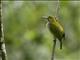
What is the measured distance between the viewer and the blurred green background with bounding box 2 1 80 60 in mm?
6473

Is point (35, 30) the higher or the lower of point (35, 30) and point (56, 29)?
the lower

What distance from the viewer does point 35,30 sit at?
6.75 metres

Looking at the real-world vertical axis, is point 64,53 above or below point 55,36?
below

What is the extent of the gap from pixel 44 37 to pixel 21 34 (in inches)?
18.8

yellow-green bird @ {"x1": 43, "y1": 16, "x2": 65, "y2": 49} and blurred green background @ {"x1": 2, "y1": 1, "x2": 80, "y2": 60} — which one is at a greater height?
yellow-green bird @ {"x1": 43, "y1": 16, "x2": 65, "y2": 49}

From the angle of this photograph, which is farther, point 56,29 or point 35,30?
point 35,30

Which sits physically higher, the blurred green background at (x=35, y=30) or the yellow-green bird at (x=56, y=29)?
the yellow-green bird at (x=56, y=29)

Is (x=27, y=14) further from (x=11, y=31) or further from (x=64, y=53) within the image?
(x=64, y=53)

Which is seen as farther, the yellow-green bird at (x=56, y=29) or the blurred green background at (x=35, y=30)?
the blurred green background at (x=35, y=30)

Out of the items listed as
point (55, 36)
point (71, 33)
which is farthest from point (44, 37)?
point (55, 36)

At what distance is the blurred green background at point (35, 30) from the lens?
255 inches

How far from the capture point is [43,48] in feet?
22.1

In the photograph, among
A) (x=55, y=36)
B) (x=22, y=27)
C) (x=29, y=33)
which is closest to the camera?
(x=55, y=36)

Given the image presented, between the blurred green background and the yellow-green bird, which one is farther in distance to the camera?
the blurred green background
